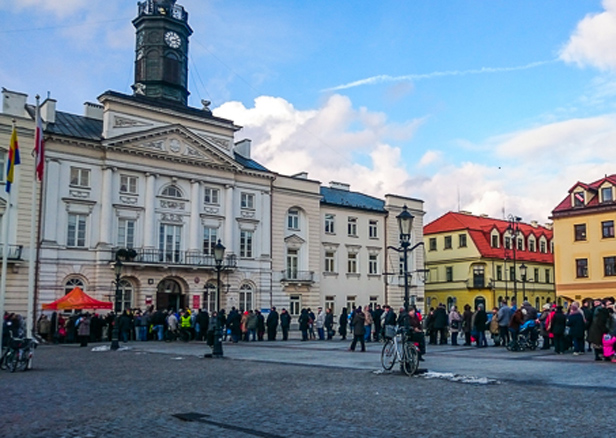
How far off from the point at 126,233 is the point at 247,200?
9.73 m

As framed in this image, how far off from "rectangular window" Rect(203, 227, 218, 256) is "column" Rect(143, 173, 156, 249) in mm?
3838

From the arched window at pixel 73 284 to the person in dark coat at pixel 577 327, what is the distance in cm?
2769

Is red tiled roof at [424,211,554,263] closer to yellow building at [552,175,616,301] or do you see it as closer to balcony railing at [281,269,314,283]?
yellow building at [552,175,616,301]

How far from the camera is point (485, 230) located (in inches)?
2527

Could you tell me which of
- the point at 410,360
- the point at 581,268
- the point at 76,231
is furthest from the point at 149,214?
the point at 581,268

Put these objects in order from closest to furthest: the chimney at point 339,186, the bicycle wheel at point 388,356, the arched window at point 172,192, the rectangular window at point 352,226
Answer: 1. the bicycle wheel at point 388,356
2. the arched window at point 172,192
3. the rectangular window at point 352,226
4. the chimney at point 339,186

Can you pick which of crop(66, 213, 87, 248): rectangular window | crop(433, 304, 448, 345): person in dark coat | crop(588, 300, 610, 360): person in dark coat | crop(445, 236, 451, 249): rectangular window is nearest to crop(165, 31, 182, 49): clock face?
crop(66, 213, 87, 248): rectangular window

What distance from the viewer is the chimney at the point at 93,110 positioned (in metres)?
41.1

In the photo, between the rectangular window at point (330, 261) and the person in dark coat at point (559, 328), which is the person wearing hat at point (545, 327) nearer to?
the person in dark coat at point (559, 328)

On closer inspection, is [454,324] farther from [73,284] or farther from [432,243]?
[432,243]

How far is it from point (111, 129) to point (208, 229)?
30.4ft

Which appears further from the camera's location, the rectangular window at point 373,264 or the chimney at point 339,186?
the chimney at point 339,186

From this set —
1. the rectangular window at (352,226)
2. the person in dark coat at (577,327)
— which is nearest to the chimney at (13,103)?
the rectangular window at (352,226)

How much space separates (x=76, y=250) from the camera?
37.3 m
